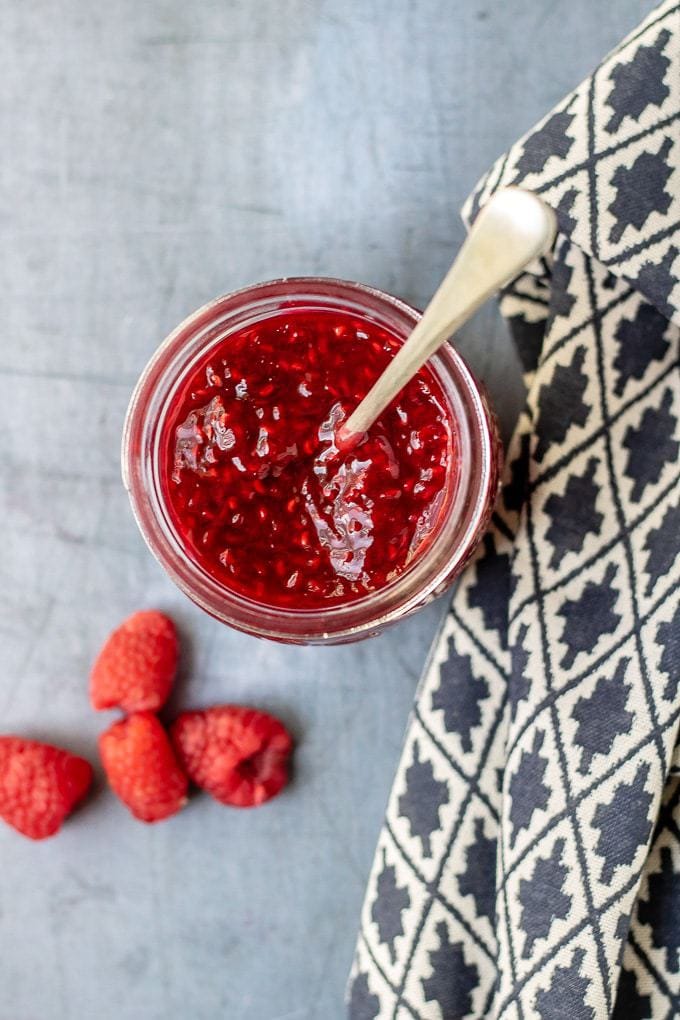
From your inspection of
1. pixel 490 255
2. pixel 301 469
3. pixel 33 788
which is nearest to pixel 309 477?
pixel 301 469

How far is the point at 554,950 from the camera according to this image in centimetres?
82

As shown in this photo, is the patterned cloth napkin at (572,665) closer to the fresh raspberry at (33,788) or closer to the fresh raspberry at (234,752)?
the fresh raspberry at (234,752)

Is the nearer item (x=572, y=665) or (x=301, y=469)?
(x=301, y=469)

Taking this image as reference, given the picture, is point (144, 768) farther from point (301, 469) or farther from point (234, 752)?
point (301, 469)

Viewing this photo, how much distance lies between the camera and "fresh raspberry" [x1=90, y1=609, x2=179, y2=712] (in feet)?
2.92

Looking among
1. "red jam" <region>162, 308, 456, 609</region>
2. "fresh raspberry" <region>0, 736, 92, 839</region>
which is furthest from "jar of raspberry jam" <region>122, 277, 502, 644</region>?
"fresh raspberry" <region>0, 736, 92, 839</region>

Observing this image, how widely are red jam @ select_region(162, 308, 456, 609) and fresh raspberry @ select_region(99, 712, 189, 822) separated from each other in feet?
0.73

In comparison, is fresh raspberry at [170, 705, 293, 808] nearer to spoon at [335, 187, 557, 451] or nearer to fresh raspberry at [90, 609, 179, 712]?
fresh raspberry at [90, 609, 179, 712]

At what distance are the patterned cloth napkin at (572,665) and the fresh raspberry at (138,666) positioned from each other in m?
0.21

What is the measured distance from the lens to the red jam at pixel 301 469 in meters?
0.72

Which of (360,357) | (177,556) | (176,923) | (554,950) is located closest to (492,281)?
(360,357)

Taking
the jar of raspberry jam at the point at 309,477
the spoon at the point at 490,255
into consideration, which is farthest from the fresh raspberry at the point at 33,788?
the spoon at the point at 490,255

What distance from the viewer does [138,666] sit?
89 cm

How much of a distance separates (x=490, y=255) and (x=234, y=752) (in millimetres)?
477
